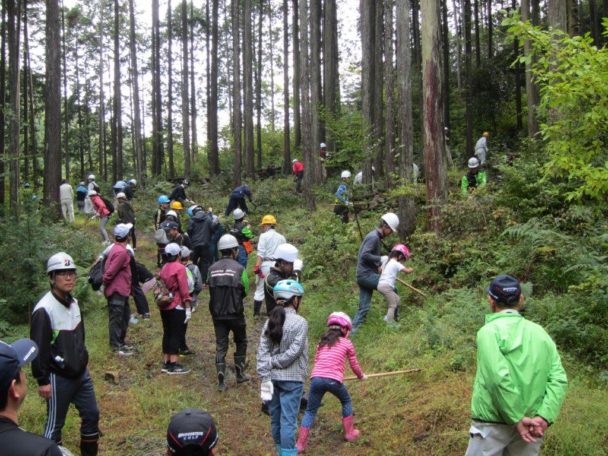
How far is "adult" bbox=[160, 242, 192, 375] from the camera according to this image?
7859mm

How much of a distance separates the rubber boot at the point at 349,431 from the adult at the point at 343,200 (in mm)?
8242

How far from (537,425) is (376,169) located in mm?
20406

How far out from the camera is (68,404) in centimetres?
493

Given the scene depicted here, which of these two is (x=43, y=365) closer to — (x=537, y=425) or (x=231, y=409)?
(x=231, y=409)

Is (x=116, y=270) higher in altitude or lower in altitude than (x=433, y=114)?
lower

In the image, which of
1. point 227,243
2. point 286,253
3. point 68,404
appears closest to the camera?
point 68,404

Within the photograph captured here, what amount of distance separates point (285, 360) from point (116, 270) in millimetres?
4792

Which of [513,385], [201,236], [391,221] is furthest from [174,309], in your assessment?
[513,385]

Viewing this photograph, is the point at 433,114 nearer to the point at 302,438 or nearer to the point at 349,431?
the point at 349,431

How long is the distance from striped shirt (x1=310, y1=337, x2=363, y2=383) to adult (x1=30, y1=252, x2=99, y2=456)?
228cm

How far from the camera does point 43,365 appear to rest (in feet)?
15.1

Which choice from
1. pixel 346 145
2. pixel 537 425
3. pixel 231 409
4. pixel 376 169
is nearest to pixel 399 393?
pixel 231 409

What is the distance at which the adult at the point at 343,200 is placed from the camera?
46.4ft

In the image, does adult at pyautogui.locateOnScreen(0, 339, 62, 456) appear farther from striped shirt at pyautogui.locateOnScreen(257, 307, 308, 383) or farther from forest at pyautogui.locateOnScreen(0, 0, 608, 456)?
forest at pyautogui.locateOnScreen(0, 0, 608, 456)
